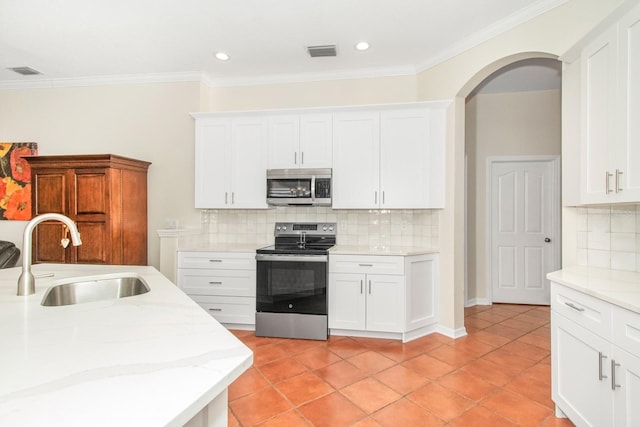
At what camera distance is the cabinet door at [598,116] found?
1.81 metres

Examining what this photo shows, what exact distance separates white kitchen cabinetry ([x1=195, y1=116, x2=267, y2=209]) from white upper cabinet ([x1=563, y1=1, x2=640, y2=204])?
2.81 metres

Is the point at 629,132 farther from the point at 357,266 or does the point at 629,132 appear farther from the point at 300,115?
the point at 300,115

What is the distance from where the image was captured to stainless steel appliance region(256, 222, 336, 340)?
321cm

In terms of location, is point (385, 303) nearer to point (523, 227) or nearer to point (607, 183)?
point (607, 183)

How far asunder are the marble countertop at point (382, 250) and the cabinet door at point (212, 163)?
143cm

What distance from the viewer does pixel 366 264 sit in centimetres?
322

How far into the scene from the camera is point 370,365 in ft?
8.84

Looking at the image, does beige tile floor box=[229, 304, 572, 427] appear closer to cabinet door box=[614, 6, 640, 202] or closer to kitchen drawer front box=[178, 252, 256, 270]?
kitchen drawer front box=[178, 252, 256, 270]

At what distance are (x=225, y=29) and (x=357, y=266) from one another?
252cm

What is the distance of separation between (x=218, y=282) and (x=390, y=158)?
224cm

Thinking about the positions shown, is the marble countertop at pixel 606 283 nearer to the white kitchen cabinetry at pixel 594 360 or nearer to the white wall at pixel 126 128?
the white kitchen cabinetry at pixel 594 360

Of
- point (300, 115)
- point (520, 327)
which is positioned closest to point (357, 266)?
point (300, 115)

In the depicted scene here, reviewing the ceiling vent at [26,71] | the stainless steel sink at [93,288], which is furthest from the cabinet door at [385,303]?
the ceiling vent at [26,71]

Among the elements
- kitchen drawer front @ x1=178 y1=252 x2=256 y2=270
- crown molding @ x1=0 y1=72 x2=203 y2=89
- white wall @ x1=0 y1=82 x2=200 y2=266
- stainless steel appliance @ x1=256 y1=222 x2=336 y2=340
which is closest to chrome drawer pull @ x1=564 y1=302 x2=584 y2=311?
stainless steel appliance @ x1=256 y1=222 x2=336 y2=340
